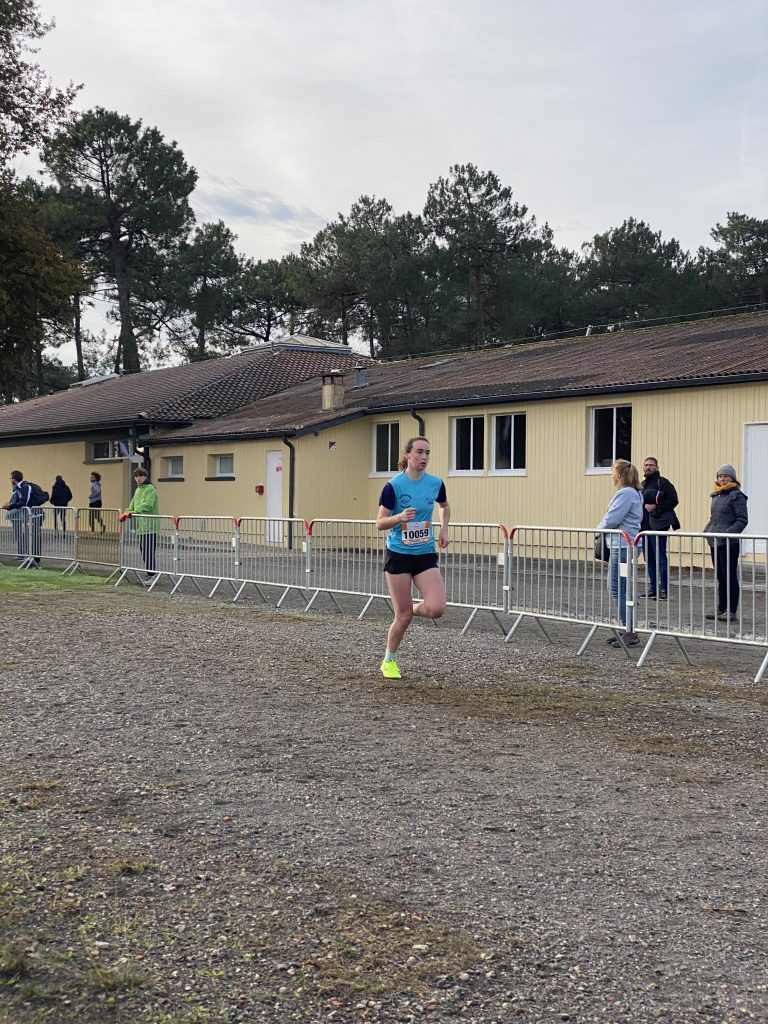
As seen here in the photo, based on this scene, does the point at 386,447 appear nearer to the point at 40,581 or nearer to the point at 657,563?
the point at 40,581

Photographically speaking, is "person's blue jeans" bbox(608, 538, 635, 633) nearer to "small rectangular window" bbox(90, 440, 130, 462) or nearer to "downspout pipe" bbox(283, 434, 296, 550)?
"downspout pipe" bbox(283, 434, 296, 550)

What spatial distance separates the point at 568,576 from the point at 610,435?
35.8 feet

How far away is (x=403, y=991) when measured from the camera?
3232mm

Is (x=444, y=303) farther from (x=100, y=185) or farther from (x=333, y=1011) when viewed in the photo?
(x=333, y=1011)

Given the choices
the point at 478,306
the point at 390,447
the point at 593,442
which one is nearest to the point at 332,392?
the point at 390,447

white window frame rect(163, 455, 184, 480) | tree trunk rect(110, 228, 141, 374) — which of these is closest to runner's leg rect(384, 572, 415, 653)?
white window frame rect(163, 455, 184, 480)

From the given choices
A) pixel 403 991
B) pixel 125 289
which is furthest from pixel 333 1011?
pixel 125 289

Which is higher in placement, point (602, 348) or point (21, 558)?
point (602, 348)

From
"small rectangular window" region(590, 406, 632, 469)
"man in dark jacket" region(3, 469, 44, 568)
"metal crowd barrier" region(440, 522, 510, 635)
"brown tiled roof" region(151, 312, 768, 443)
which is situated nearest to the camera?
"metal crowd barrier" region(440, 522, 510, 635)

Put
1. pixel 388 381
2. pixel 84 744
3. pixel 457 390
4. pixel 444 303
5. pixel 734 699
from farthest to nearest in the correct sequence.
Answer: pixel 444 303 → pixel 388 381 → pixel 457 390 → pixel 734 699 → pixel 84 744

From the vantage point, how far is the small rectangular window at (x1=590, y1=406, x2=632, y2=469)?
20.6 metres

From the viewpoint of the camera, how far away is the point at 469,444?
78.6 feet

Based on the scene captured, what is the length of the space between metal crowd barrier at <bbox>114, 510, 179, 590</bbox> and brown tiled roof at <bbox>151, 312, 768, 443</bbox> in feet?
27.5

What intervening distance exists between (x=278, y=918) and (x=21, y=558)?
59.0 feet
